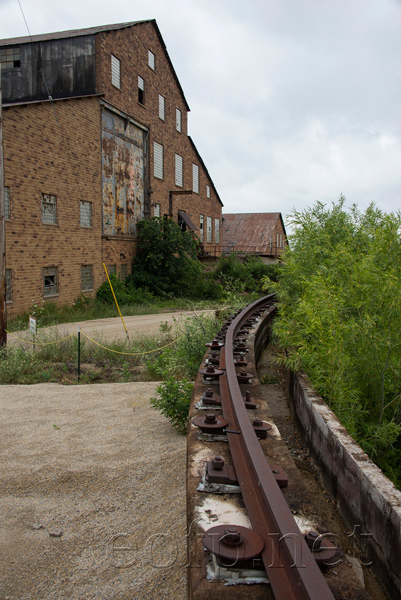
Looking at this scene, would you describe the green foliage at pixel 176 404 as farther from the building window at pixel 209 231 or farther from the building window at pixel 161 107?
the building window at pixel 209 231

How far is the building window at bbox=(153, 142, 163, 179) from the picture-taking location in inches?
953

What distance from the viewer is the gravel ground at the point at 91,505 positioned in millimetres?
2357

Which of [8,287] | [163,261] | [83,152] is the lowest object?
[8,287]

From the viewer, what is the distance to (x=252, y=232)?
4462 centimetres

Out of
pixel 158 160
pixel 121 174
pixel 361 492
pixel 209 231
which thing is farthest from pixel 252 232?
pixel 361 492

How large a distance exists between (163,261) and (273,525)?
20.9 m

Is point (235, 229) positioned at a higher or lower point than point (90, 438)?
higher

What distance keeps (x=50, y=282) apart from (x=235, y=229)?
103 ft

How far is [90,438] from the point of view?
14.8 feet

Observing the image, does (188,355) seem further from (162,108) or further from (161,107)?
(162,108)

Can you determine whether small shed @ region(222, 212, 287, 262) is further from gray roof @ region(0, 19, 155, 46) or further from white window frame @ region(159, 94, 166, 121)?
gray roof @ region(0, 19, 155, 46)

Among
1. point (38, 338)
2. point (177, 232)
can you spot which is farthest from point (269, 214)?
point (38, 338)

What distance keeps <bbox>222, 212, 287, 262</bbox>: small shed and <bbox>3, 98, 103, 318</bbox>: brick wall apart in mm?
24203

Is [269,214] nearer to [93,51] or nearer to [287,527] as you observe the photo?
[93,51]
